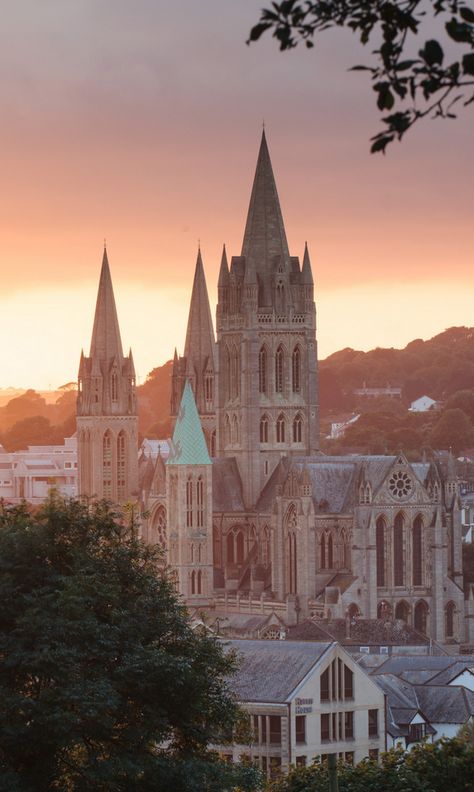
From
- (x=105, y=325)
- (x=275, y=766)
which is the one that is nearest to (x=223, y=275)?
(x=105, y=325)

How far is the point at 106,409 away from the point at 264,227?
18.8 metres

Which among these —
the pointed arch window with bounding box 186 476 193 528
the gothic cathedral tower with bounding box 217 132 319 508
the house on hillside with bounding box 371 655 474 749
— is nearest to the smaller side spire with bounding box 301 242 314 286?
the gothic cathedral tower with bounding box 217 132 319 508

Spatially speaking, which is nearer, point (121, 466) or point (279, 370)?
point (279, 370)

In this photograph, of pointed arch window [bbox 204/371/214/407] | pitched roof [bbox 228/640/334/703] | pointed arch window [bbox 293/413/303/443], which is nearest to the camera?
pitched roof [bbox 228/640/334/703]

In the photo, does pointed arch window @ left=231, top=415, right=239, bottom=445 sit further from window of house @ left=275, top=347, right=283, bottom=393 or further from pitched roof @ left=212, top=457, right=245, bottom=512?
window of house @ left=275, top=347, right=283, bottom=393

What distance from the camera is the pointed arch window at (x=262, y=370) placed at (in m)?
123

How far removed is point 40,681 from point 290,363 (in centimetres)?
8432

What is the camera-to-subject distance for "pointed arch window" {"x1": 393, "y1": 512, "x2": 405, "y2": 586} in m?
113

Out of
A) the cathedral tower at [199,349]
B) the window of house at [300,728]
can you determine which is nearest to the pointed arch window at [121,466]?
the cathedral tower at [199,349]

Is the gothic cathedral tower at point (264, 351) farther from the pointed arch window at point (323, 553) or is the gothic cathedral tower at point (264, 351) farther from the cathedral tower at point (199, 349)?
the pointed arch window at point (323, 553)

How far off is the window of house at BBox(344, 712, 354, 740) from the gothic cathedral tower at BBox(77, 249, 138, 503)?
70.8 meters

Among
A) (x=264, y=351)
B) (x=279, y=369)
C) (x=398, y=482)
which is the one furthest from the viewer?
(x=279, y=369)

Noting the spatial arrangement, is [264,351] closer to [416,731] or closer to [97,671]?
[416,731]

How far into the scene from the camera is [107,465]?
135m
